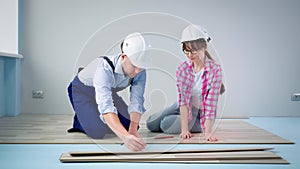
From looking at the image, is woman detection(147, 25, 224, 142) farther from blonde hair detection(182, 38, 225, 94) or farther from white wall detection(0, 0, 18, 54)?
white wall detection(0, 0, 18, 54)

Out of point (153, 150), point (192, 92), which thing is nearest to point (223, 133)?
point (192, 92)

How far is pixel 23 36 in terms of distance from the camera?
3271mm

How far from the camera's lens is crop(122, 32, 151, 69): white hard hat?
1.18 metres

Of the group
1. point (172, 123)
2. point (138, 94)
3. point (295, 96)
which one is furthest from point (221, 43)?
point (138, 94)

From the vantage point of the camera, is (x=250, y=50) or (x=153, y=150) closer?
(x=153, y=150)

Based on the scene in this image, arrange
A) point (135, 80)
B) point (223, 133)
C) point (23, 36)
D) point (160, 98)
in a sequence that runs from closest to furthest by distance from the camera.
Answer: point (160, 98) < point (135, 80) < point (223, 133) < point (23, 36)

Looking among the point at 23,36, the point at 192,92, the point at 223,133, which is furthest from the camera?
the point at 23,36

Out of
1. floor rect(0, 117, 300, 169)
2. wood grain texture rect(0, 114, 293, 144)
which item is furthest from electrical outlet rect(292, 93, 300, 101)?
floor rect(0, 117, 300, 169)

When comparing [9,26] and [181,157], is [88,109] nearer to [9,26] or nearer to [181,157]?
[181,157]

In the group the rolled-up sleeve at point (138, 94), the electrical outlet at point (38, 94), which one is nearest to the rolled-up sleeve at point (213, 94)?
the rolled-up sleeve at point (138, 94)

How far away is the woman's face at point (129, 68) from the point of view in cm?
128

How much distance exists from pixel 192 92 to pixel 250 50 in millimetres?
1749

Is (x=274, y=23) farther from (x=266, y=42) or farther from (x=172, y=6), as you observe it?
(x=172, y=6)

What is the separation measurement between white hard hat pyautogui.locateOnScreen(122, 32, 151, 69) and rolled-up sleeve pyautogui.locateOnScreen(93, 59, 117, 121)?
0.17m
